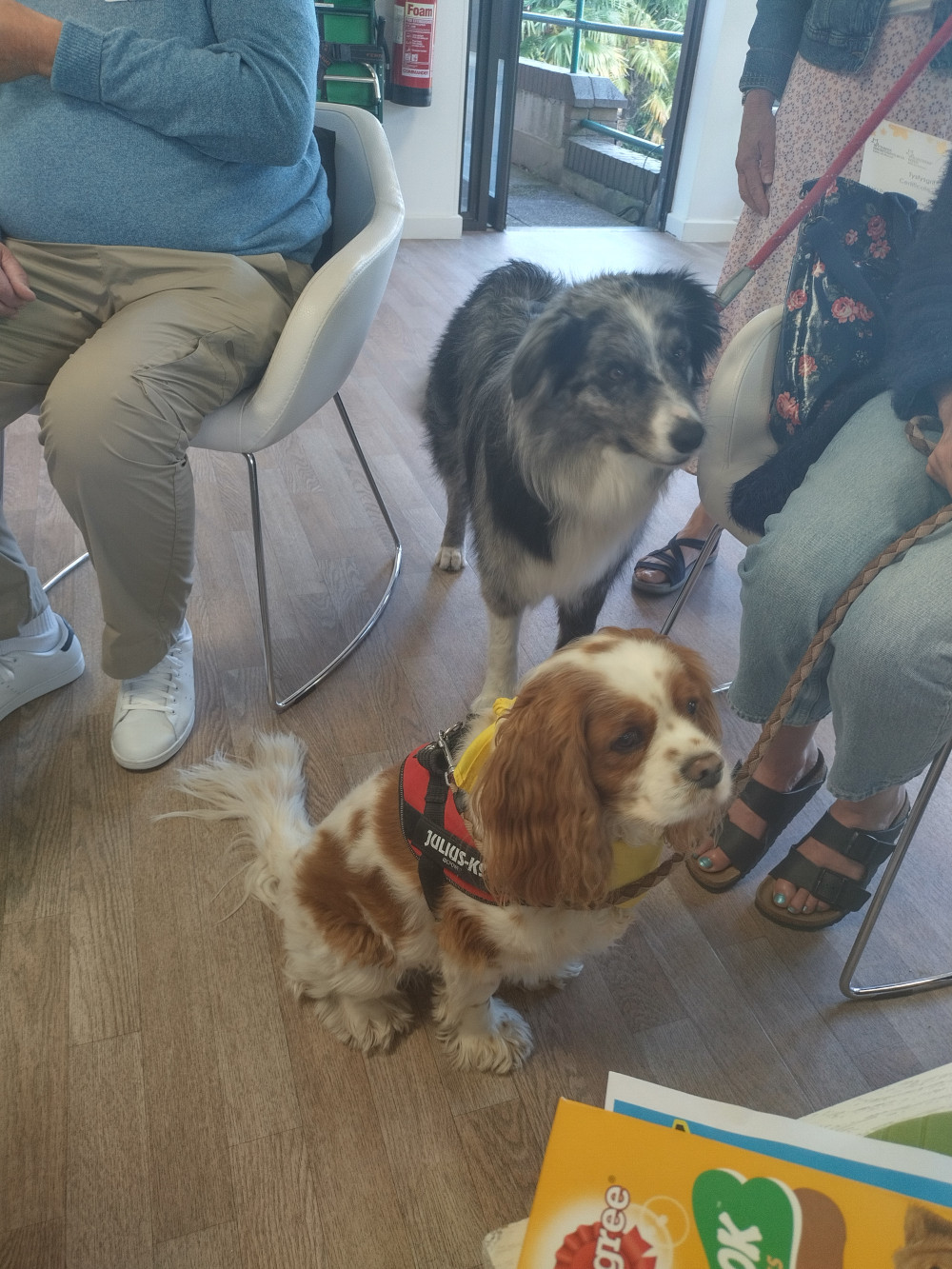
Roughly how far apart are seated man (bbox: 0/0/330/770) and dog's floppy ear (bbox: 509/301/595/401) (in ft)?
1.40

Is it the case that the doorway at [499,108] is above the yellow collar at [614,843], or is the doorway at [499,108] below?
above

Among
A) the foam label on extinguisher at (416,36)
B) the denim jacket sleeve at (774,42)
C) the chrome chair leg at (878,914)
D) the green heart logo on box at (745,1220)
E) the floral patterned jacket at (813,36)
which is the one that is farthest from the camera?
the foam label on extinguisher at (416,36)

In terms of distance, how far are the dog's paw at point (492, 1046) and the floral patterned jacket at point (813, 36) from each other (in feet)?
5.39

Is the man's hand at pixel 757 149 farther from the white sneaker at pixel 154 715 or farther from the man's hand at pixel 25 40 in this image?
the white sneaker at pixel 154 715

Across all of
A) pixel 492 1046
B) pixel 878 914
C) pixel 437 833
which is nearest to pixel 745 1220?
pixel 437 833

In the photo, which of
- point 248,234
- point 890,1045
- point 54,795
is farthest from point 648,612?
point 54,795

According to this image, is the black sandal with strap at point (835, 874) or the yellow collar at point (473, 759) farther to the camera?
the black sandal with strap at point (835, 874)

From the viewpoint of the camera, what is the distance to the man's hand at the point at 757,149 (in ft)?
5.40

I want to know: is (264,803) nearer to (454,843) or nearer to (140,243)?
(454,843)

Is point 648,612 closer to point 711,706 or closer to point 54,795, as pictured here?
point 711,706

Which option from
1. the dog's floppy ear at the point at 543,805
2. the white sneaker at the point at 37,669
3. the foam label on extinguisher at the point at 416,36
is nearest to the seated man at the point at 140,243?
the white sneaker at the point at 37,669

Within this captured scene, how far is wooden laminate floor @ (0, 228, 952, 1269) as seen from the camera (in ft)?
3.09

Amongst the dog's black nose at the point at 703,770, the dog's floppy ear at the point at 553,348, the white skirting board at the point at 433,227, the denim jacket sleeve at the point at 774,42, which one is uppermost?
the denim jacket sleeve at the point at 774,42

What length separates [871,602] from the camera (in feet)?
3.21
